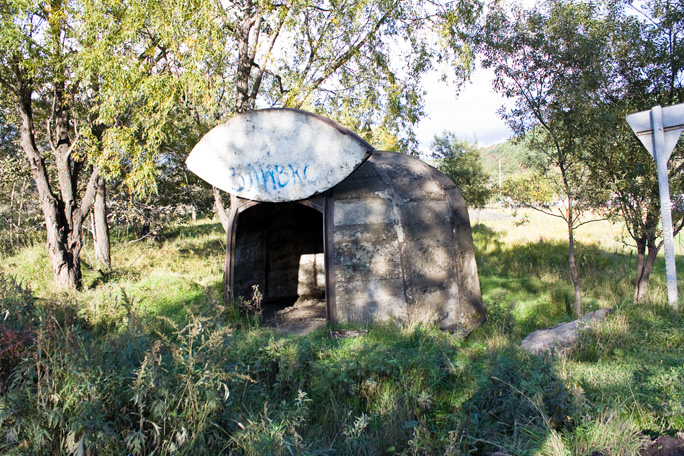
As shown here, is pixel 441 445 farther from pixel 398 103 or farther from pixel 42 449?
pixel 398 103

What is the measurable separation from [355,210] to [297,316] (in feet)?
8.25

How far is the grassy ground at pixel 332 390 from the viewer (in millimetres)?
3145

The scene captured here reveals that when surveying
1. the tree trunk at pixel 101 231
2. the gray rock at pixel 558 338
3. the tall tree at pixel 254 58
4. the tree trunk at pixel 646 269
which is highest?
the tall tree at pixel 254 58

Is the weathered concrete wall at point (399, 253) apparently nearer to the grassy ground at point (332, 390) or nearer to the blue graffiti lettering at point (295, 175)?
the grassy ground at point (332, 390)

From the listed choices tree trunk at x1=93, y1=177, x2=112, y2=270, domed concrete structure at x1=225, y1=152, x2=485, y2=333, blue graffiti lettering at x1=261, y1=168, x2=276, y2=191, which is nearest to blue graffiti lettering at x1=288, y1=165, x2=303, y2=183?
blue graffiti lettering at x1=261, y1=168, x2=276, y2=191

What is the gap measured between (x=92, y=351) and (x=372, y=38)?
8.81 metres

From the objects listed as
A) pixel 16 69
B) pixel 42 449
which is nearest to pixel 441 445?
pixel 42 449

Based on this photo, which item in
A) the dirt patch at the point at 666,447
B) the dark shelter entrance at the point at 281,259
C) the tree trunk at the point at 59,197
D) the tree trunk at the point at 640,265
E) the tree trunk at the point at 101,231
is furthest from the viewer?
the tree trunk at the point at 101,231

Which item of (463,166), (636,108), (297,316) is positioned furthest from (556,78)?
(463,166)

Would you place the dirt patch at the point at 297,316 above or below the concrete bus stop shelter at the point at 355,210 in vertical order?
below

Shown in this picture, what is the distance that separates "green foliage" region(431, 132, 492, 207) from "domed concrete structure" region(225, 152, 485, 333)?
13932mm

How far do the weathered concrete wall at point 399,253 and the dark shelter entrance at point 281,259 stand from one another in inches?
63.2

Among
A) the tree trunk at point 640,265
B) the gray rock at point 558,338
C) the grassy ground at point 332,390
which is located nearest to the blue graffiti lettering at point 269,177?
the grassy ground at point 332,390

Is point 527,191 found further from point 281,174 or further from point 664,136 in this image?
point 281,174
